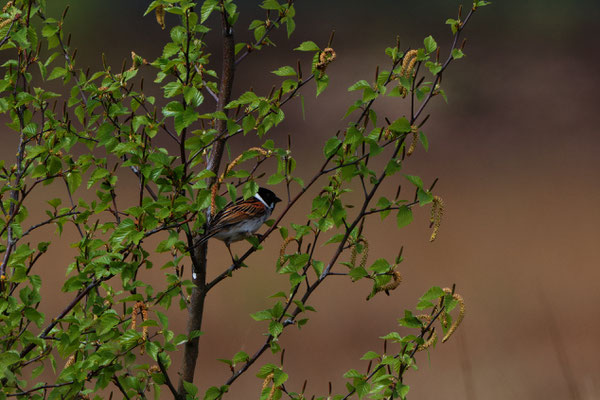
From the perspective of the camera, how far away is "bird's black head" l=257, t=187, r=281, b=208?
5.60 metres

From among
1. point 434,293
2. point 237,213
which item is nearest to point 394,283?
point 434,293

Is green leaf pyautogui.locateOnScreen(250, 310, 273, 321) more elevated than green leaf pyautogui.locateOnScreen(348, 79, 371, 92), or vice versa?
green leaf pyautogui.locateOnScreen(348, 79, 371, 92)

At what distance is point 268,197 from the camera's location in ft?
18.5

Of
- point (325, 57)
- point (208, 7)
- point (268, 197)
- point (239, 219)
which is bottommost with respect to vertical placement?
point (325, 57)

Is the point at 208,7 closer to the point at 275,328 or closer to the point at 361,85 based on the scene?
the point at 361,85

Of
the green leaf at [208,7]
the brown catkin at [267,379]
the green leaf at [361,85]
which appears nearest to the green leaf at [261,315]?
the brown catkin at [267,379]

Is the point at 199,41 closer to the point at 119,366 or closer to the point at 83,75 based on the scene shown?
the point at 83,75

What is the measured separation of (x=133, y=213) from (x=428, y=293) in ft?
4.69

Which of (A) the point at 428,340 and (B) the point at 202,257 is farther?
(B) the point at 202,257

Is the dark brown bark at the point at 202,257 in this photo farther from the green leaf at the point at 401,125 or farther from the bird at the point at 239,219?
the green leaf at the point at 401,125

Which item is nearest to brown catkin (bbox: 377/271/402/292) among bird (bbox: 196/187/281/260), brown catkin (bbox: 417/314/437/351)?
brown catkin (bbox: 417/314/437/351)

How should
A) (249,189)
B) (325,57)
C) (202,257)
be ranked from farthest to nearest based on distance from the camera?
(202,257) → (249,189) → (325,57)

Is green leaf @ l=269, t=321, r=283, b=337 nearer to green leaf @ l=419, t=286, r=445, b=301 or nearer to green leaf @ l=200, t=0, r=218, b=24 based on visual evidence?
green leaf @ l=419, t=286, r=445, b=301

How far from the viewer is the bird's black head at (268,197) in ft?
18.4
